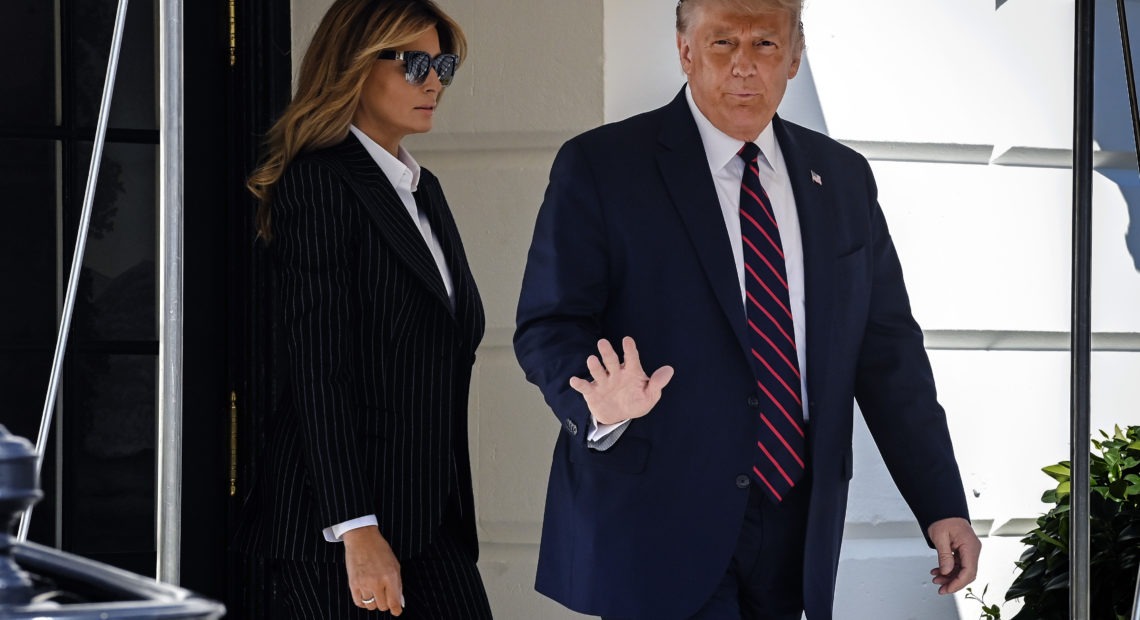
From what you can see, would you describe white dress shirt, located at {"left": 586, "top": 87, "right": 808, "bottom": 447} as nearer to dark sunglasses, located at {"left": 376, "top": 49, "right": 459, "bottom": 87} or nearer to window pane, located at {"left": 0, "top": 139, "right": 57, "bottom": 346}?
dark sunglasses, located at {"left": 376, "top": 49, "right": 459, "bottom": 87}

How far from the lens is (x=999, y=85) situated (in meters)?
4.07

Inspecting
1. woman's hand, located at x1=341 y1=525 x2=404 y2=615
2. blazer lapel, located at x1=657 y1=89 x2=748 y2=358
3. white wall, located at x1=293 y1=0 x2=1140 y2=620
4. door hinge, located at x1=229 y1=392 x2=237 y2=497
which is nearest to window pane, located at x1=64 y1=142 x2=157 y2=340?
door hinge, located at x1=229 y1=392 x2=237 y2=497

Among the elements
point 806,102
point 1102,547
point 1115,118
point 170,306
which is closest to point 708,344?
point 170,306

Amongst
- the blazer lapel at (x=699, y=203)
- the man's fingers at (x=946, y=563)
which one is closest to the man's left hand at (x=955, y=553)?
the man's fingers at (x=946, y=563)

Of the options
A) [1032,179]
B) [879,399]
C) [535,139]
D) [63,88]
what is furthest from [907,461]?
[63,88]

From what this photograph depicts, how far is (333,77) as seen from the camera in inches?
108

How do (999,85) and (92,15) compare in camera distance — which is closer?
(92,15)

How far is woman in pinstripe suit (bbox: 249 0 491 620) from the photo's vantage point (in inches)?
99.7

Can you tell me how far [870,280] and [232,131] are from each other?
1.69 meters

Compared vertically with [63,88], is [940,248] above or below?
below

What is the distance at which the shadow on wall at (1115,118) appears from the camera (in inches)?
164

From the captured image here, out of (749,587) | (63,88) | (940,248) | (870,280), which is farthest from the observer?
(940,248)

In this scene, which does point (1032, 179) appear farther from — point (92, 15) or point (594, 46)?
point (92, 15)

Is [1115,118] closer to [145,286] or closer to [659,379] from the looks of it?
[659,379]
